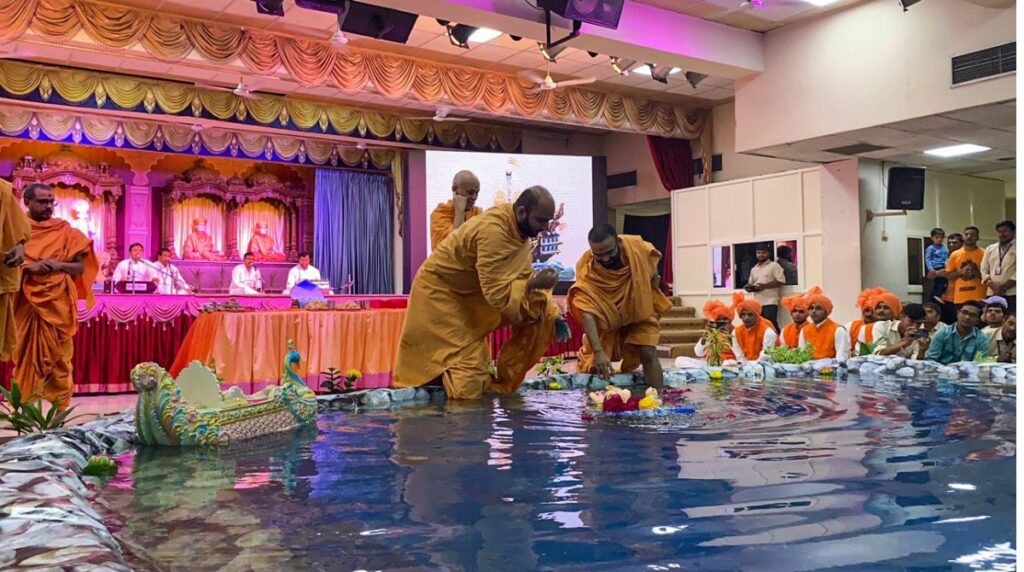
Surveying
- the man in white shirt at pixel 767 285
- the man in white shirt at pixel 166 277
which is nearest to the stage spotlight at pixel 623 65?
the man in white shirt at pixel 767 285

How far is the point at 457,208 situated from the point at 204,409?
2.88 meters

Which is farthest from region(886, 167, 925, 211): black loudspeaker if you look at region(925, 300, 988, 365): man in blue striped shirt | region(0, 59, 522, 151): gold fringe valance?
region(0, 59, 522, 151): gold fringe valance

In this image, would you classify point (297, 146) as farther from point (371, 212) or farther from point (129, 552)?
point (129, 552)

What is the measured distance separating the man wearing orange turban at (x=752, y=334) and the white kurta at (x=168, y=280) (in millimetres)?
6946

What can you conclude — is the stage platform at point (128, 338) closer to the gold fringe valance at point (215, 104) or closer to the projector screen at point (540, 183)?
the gold fringe valance at point (215, 104)

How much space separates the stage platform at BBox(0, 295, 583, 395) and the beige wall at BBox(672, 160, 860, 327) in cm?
621

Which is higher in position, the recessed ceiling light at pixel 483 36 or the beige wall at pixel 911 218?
the recessed ceiling light at pixel 483 36

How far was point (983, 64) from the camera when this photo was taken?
7.64 metres

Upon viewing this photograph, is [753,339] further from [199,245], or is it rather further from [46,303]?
[199,245]

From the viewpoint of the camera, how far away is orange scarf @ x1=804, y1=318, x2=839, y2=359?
6.88 m

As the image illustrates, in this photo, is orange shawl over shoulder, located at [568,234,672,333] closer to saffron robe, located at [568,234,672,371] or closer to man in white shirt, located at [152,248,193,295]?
saffron robe, located at [568,234,672,371]

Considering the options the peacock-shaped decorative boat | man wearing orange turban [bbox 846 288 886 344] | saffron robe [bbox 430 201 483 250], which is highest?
saffron robe [bbox 430 201 483 250]

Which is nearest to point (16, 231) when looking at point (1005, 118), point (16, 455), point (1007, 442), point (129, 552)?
point (16, 455)

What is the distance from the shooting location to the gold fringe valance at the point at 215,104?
10.1m
